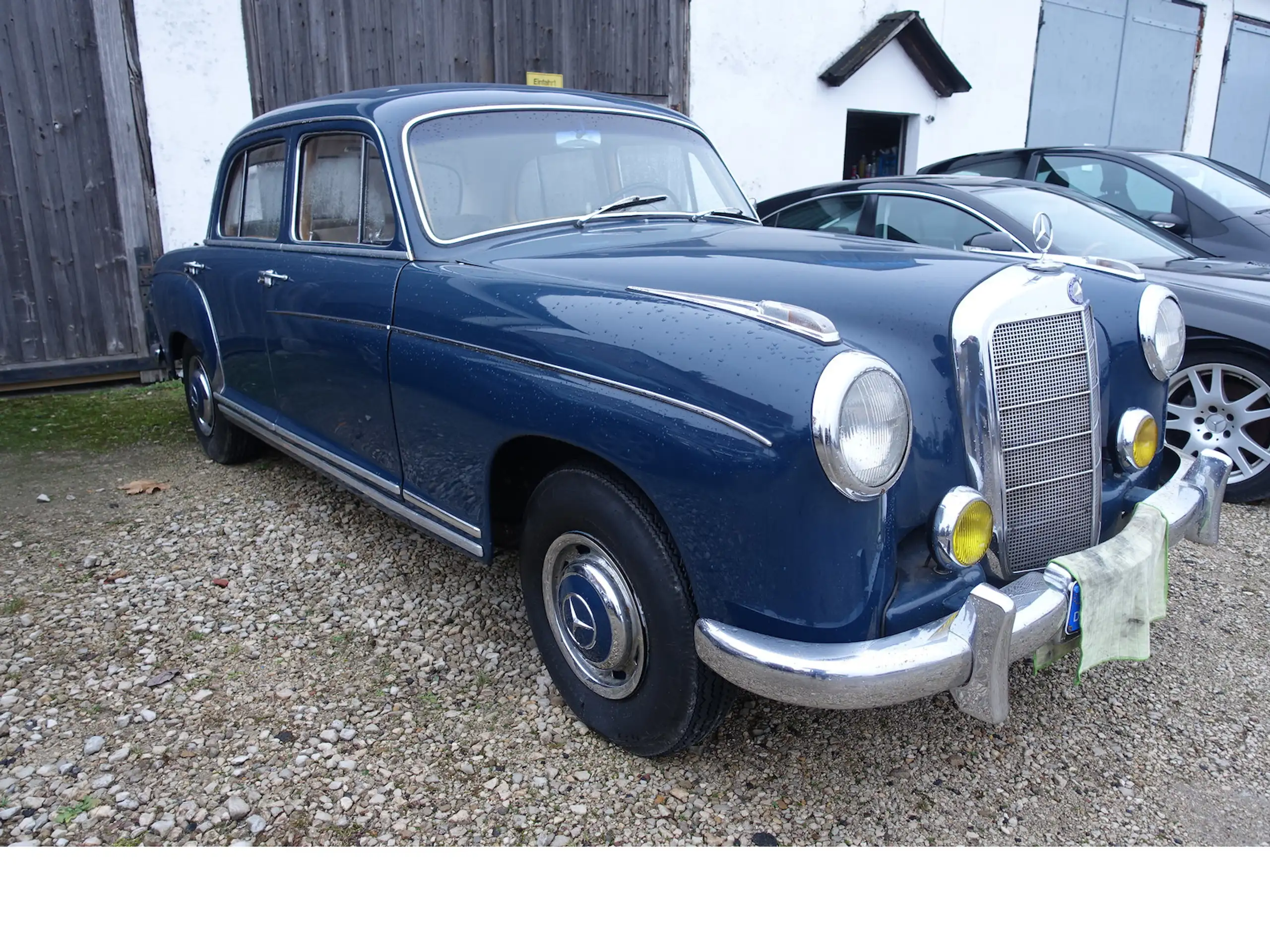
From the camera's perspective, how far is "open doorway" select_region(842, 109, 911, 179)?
10750 millimetres

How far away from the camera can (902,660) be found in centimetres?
189

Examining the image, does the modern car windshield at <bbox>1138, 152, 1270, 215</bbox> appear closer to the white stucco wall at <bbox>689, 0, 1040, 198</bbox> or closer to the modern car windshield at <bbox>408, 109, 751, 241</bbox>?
the white stucco wall at <bbox>689, 0, 1040, 198</bbox>

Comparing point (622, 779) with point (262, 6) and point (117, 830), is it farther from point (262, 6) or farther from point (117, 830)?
point (262, 6)

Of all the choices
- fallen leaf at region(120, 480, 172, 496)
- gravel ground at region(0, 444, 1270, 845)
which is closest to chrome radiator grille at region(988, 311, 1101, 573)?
gravel ground at region(0, 444, 1270, 845)

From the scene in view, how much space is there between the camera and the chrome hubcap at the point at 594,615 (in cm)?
230

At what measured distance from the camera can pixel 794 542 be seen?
1903 millimetres

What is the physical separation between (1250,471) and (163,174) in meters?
6.99

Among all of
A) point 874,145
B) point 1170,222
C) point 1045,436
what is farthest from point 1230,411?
point 874,145

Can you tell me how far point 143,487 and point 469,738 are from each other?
2.89 metres

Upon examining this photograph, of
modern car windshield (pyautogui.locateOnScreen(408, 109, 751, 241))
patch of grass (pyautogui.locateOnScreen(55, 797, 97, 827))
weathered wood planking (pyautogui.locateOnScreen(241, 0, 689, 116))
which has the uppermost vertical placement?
weathered wood planking (pyautogui.locateOnScreen(241, 0, 689, 116))

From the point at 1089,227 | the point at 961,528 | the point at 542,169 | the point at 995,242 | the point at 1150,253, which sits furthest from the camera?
the point at 1089,227

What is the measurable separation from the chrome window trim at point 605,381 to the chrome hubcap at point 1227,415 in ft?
10.1

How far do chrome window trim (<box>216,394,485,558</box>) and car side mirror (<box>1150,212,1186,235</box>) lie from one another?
16.7ft

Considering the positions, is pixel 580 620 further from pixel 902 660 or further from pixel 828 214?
pixel 828 214
